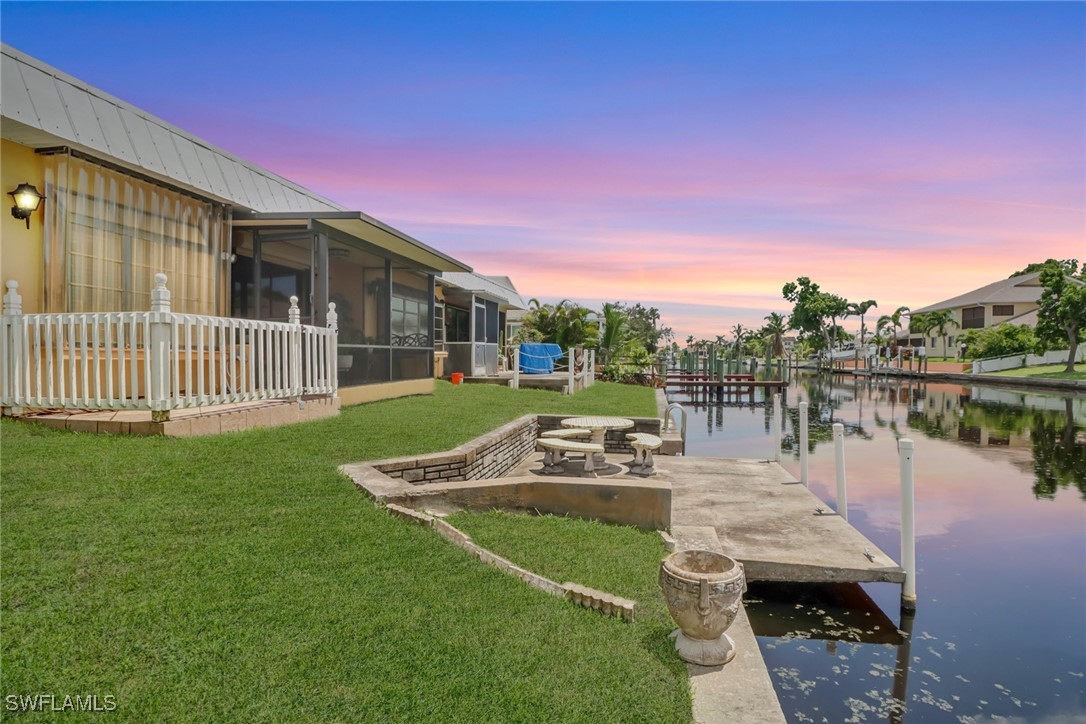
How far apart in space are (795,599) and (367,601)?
16.5ft

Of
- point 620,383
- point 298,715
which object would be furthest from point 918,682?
point 620,383

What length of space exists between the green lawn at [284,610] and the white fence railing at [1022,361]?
53.2 meters

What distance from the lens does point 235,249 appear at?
10.6 meters

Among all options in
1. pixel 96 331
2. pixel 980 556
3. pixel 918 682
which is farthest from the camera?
pixel 980 556

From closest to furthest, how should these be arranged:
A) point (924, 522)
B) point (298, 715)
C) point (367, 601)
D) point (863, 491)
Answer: point (298, 715)
point (367, 601)
point (924, 522)
point (863, 491)

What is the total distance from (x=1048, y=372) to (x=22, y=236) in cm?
5347

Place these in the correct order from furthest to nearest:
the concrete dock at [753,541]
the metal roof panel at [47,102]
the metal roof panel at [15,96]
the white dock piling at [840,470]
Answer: the white dock piling at [840,470], the metal roof panel at [47,102], the metal roof panel at [15,96], the concrete dock at [753,541]

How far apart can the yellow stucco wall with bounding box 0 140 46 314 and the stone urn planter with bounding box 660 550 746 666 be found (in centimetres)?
776

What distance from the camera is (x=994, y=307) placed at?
214ft

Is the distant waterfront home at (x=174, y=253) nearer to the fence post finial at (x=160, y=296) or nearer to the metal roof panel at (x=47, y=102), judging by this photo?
the metal roof panel at (x=47, y=102)

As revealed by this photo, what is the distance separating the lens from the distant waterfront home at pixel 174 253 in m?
6.93

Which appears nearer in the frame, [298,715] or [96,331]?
[298,715]

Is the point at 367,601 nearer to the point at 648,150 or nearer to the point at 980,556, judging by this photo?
the point at 980,556

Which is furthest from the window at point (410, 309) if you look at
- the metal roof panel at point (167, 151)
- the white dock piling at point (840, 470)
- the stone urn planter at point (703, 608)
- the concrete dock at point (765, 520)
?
the stone urn planter at point (703, 608)
